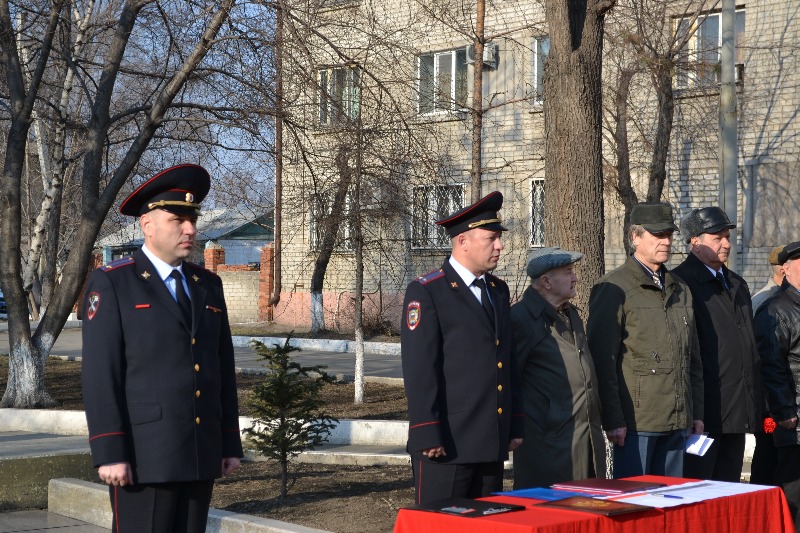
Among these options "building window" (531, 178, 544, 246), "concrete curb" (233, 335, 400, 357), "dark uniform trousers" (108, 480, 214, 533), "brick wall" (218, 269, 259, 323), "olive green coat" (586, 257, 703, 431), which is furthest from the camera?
"brick wall" (218, 269, 259, 323)

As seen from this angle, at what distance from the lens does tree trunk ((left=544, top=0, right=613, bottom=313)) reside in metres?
8.30

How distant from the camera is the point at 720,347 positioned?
21.1ft

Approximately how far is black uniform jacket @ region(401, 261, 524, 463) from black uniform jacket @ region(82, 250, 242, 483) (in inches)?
37.8

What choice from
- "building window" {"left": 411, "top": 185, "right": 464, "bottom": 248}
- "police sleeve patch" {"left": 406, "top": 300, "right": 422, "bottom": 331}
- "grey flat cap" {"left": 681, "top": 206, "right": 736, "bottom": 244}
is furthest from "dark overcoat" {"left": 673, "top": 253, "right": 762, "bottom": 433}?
"building window" {"left": 411, "top": 185, "right": 464, "bottom": 248}

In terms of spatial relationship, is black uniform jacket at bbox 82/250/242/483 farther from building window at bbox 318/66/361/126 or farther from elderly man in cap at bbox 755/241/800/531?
building window at bbox 318/66/361/126

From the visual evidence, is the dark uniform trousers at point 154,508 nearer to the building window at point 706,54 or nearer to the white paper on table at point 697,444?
the white paper on table at point 697,444

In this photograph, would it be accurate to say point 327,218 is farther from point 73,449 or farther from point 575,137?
point 575,137

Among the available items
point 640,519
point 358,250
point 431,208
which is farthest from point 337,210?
point 640,519

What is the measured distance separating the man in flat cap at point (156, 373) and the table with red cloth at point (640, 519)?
94 centimetres

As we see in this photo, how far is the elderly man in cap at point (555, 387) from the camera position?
543 centimetres

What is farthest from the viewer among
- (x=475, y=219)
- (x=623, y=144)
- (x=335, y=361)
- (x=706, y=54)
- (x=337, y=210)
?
(x=706, y=54)

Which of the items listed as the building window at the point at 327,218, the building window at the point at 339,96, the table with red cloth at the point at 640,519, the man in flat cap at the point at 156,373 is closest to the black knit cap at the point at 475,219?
the man in flat cap at the point at 156,373

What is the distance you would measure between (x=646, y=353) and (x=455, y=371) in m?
1.39

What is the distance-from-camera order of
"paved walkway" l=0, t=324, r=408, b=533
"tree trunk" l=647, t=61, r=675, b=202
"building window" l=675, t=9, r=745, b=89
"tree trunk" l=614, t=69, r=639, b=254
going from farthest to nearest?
"building window" l=675, t=9, r=745, b=89, "tree trunk" l=614, t=69, r=639, b=254, "tree trunk" l=647, t=61, r=675, b=202, "paved walkway" l=0, t=324, r=408, b=533
